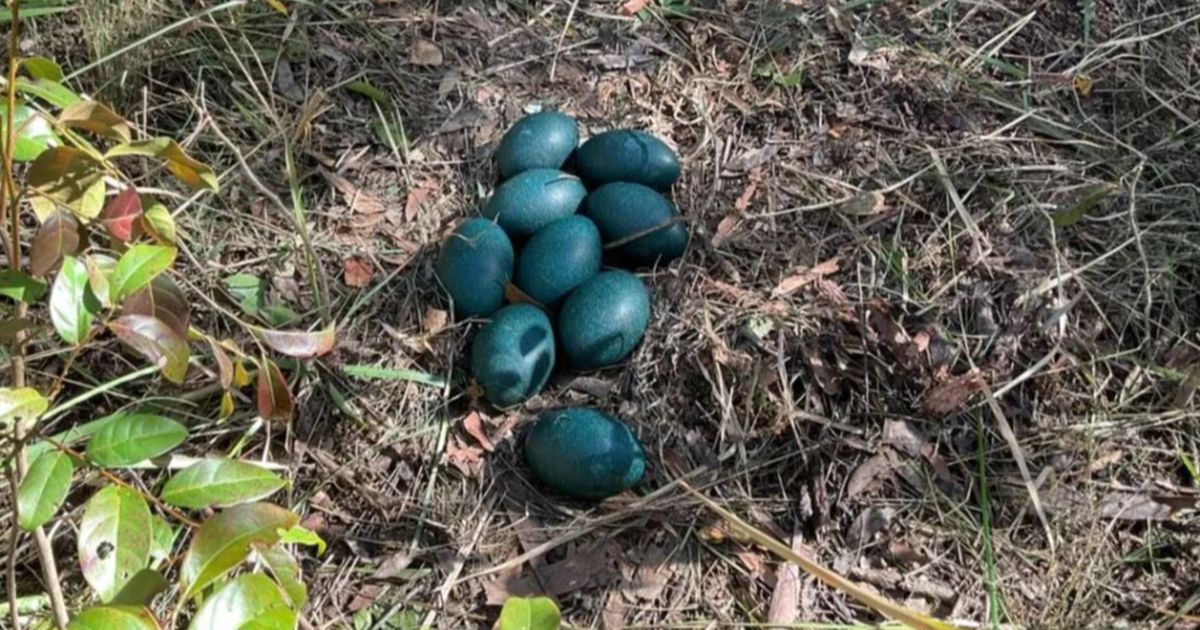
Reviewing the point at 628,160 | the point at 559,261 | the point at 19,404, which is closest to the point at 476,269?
the point at 559,261

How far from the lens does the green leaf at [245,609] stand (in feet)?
2.81

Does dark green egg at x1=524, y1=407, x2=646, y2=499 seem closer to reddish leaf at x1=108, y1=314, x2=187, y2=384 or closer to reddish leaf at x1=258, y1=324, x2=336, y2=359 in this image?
reddish leaf at x1=258, y1=324, x2=336, y2=359

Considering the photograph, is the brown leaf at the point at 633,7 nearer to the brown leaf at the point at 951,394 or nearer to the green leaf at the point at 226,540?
the brown leaf at the point at 951,394

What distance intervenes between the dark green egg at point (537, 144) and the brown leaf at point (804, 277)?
53cm

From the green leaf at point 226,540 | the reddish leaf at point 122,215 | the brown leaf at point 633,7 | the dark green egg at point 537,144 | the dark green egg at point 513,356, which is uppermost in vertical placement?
the reddish leaf at point 122,215

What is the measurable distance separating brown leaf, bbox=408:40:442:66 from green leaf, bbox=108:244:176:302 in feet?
5.10

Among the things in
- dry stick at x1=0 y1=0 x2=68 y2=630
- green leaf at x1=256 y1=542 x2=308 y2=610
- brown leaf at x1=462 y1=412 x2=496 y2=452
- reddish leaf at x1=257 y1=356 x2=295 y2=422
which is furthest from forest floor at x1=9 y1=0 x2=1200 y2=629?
green leaf at x1=256 y1=542 x2=308 y2=610

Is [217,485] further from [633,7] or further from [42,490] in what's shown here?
[633,7]

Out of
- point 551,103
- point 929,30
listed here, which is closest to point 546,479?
point 551,103

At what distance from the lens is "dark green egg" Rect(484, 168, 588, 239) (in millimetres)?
2191

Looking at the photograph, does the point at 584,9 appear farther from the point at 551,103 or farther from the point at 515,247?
the point at 515,247

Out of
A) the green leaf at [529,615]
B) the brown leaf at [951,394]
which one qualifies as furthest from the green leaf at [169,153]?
the brown leaf at [951,394]

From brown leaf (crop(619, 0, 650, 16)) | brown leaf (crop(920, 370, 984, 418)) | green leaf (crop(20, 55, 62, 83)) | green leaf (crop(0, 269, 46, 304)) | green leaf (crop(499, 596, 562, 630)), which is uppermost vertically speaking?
green leaf (crop(20, 55, 62, 83))

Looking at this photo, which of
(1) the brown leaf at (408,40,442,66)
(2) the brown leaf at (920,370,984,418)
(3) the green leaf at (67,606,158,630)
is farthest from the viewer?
(1) the brown leaf at (408,40,442,66)
